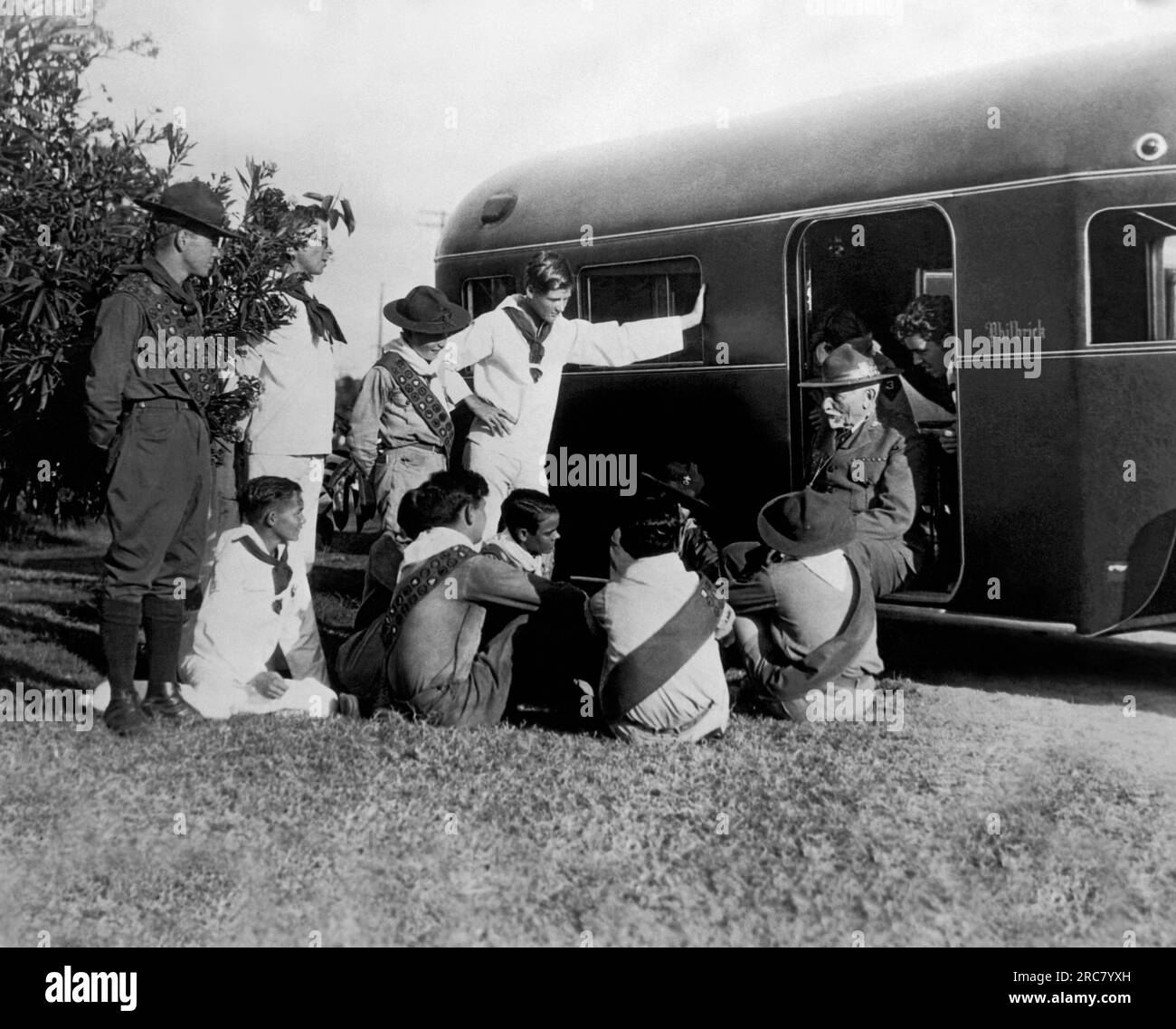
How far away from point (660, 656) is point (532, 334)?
2.25 m

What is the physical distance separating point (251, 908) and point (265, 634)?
6.09ft

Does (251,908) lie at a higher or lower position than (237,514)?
lower

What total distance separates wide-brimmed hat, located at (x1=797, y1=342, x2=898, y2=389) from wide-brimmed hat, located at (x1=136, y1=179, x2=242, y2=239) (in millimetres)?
2576

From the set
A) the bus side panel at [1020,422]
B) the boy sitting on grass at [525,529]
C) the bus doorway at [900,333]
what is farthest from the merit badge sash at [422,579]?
the bus side panel at [1020,422]

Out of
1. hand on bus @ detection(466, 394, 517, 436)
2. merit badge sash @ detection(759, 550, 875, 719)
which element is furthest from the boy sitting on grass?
hand on bus @ detection(466, 394, 517, 436)

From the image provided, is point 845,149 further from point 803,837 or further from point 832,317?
point 803,837

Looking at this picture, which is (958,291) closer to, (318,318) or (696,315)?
(696,315)

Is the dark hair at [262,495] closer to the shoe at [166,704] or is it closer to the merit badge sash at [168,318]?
the merit badge sash at [168,318]

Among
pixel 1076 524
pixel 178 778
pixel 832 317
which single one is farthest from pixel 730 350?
pixel 178 778

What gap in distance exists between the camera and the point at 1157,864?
3.94 m

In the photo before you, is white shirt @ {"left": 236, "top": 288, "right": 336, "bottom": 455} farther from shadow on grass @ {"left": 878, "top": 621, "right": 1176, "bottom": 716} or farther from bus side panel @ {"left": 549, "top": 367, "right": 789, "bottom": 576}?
shadow on grass @ {"left": 878, "top": 621, "right": 1176, "bottom": 716}

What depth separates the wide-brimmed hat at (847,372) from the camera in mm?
5953

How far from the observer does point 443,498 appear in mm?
5176

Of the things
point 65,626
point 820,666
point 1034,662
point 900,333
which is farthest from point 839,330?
point 65,626
